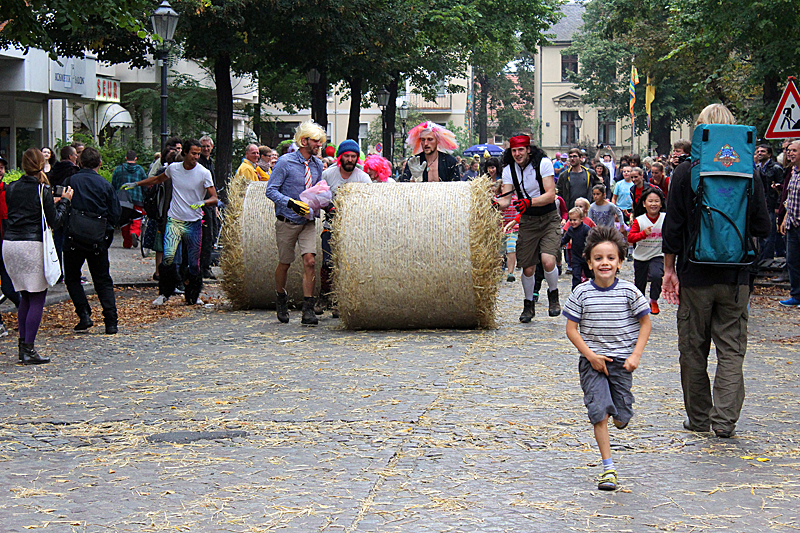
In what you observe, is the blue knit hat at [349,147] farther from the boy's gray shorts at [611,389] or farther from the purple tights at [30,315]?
the boy's gray shorts at [611,389]

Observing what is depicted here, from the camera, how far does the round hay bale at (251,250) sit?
39.1 ft

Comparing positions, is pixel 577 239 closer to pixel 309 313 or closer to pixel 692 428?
pixel 309 313

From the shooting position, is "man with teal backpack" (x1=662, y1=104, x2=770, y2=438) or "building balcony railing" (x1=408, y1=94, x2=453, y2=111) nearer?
"man with teal backpack" (x1=662, y1=104, x2=770, y2=438)

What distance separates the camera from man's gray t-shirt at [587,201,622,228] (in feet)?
46.0

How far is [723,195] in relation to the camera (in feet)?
21.1

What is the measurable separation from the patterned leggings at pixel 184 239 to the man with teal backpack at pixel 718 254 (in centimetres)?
729

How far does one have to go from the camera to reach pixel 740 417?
6812mm

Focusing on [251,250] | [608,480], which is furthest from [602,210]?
[608,480]

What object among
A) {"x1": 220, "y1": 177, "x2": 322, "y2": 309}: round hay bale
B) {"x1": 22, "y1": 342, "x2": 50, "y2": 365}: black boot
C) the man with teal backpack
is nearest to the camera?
the man with teal backpack

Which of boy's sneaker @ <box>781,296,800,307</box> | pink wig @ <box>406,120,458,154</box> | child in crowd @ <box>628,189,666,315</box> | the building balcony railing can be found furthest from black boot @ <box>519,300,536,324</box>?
the building balcony railing

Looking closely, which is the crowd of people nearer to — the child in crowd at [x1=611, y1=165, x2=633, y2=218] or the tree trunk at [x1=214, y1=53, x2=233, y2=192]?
the child in crowd at [x1=611, y1=165, x2=633, y2=218]

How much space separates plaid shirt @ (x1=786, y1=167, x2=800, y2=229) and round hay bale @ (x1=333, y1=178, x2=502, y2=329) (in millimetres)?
4975

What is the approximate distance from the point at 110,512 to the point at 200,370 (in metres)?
3.77

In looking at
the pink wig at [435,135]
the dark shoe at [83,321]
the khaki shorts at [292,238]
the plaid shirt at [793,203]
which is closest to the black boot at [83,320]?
the dark shoe at [83,321]
